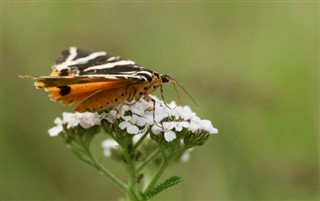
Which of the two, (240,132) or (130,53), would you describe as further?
(130,53)

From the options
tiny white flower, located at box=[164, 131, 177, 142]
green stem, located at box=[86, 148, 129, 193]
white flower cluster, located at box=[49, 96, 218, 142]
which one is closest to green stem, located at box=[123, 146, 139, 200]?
green stem, located at box=[86, 148, 129, 193]

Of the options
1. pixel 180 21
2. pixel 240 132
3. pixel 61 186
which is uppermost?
pixel 180 21

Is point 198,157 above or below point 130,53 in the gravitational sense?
below

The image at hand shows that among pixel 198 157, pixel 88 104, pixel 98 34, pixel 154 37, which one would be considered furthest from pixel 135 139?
pixel 154 37

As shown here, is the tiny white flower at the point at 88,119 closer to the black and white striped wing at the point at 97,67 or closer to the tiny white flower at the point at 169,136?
the black and white striped wing at the point at 97,67

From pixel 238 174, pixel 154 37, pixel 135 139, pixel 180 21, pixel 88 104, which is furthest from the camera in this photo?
pixel 180 21

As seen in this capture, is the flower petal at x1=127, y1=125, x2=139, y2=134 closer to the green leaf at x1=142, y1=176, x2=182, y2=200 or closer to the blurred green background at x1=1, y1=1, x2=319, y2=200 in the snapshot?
the green leaf at x1=142, y1=176, x2=182, y2=200

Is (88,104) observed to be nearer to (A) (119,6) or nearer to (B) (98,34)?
(B) (98,34)
